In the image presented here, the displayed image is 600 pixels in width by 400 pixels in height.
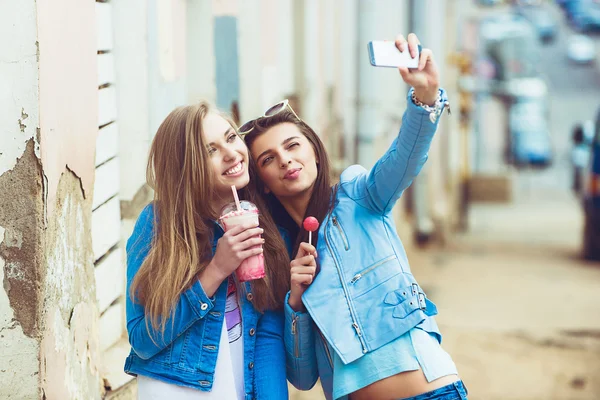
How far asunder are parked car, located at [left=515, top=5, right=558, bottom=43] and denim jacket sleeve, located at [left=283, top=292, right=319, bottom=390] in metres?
39.2

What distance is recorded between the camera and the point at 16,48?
8.46 ft

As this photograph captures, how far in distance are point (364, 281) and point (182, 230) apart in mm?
520

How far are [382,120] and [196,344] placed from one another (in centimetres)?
822

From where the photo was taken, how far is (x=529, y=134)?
93.2 ft

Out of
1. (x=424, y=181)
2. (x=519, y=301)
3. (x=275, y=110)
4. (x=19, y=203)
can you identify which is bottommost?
(x=519, y=301)

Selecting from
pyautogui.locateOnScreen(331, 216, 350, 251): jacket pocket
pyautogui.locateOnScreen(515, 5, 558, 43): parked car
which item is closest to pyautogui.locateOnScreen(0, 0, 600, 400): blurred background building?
pyautogui.locateOnScreen(331, 216, 350, 251): jacket pocket

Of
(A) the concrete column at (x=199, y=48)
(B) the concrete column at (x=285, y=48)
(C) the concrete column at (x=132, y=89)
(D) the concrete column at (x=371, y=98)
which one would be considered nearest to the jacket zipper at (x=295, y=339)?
(C) the concrete column at (x=132, y=89)

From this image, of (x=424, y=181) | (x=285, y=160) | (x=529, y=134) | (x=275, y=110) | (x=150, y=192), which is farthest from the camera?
(x=529, y=134)

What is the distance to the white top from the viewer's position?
7.94 feet

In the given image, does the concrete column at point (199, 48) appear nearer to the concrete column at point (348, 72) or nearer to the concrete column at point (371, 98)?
the concrete column at point (371, 98)

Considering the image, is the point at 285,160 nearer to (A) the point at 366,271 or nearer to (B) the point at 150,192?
(A) the point at 366,271

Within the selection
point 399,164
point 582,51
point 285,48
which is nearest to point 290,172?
point 399,164

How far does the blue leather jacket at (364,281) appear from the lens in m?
2.42

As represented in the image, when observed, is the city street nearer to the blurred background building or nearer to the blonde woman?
the blurred background building
